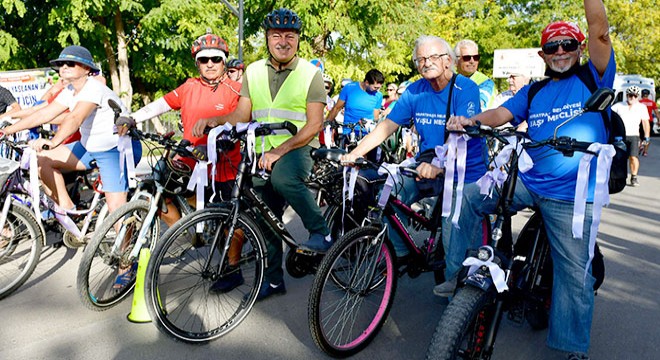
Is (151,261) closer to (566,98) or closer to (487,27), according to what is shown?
(566,98)

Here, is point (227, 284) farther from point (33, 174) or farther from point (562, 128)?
point (562, 128)

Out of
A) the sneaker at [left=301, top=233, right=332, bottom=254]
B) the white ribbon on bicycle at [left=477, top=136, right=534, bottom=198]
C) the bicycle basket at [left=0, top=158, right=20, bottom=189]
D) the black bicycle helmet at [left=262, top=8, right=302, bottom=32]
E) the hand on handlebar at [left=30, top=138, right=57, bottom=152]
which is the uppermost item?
the black bicycle helmet at [left=262, top=8, right=302, bottom=32]

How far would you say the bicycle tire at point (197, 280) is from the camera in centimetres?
342

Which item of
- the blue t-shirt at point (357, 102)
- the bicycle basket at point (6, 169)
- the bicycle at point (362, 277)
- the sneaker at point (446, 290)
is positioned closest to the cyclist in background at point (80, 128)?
the bicycle basket at point (6, 169)

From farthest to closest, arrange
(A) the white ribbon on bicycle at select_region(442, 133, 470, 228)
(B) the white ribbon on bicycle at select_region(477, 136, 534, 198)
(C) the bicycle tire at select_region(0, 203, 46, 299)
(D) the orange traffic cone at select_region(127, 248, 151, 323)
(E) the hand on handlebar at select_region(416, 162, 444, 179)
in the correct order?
(C) the bicycle tire at select_region(0, 203, 46, 299)
(D) the orange traffic cone at select_region(127, 248, 151, 323)
(E) the hand on handlebar at select_region(416, 162, 444, 179)
(A) the white ribbon on bicycle at select_region(442, 133, 470, 228)
(B) the white ribbon on bicycle at select_region(477, 136, 534, 198)

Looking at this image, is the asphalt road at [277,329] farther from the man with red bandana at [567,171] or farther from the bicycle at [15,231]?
the man with red bandana at [567,171]

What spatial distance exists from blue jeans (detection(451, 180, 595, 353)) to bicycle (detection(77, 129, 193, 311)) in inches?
91.2

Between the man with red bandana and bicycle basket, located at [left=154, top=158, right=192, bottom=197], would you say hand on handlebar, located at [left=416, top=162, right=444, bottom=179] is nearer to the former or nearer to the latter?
the man with red bandana

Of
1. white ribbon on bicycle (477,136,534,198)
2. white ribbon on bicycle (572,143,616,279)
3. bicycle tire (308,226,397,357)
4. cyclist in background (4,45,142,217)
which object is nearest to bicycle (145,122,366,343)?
bicycle tire (308,226,397,357)

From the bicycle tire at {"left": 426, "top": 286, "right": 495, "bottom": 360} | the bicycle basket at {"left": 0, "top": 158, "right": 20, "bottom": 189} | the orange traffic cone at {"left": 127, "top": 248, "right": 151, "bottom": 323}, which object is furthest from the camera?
the bicycle basket at {"left": 0, "top": 158, "right": 20, "bottom": 189}

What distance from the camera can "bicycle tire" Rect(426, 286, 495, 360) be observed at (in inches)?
96.6

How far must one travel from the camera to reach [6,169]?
4270 mm

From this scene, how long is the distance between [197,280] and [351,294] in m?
1.21

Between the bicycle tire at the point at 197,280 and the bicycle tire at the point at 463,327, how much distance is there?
5.28ft
